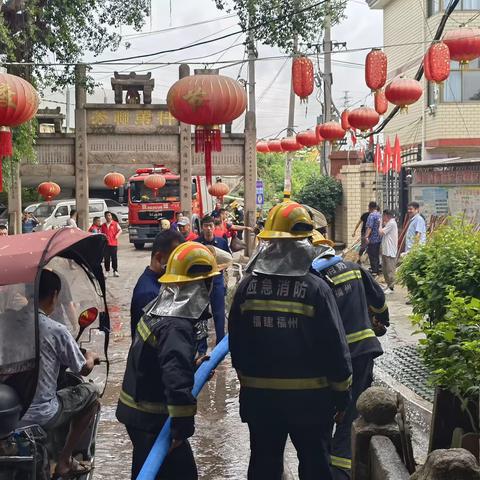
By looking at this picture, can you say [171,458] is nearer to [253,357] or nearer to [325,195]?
[253,357]

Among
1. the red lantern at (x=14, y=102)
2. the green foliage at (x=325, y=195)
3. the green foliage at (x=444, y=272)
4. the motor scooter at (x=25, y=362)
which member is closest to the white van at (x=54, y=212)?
the green foliage at (x=325, y=195)

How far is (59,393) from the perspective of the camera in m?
5.11

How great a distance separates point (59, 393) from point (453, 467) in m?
2.62

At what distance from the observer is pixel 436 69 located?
41.8ft

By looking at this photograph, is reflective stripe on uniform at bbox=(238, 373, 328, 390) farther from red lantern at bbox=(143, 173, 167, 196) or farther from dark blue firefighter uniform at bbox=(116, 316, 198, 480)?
red lantern at bbox=(143, 173, 167, 196)

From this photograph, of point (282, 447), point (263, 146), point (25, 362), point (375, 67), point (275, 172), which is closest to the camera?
point (25, 362)

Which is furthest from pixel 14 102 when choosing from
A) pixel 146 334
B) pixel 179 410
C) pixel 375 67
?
pixel 179 410

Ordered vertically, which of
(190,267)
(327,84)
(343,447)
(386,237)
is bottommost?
(343,447)

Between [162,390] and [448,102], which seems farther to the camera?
[448,102]

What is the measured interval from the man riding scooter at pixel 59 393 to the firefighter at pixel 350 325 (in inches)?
Answer: 68.4

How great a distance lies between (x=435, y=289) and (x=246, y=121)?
18.1 meters

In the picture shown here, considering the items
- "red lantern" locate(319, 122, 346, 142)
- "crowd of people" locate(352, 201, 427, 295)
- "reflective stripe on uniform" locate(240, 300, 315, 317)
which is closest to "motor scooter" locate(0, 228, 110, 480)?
"reflective stripe on uniform" locate(240, 300, 315, 317)

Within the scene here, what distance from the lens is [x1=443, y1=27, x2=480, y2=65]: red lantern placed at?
12336 mm

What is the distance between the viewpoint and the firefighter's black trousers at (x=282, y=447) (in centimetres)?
513
